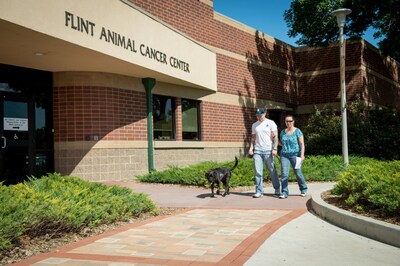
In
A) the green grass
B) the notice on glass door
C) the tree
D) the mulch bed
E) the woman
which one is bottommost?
the mulch bed

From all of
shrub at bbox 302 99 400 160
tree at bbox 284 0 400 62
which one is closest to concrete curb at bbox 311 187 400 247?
shrub at bbox 302 99 400 160

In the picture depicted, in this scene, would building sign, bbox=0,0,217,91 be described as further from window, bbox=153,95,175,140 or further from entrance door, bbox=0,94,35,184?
entrance door, bbox=0,94,35,184

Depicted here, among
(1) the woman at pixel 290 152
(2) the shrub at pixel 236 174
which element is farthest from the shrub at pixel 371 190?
(2) the shrub at pixel 236 174

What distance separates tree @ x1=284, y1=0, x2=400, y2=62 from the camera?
715 inches

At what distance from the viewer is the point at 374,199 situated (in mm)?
5617

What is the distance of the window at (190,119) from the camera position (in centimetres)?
1565

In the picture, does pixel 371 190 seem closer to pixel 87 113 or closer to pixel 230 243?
pixel 230 243

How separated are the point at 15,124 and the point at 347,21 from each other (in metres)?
15.1

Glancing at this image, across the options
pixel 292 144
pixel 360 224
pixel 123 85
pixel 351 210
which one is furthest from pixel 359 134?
pixel 360 224

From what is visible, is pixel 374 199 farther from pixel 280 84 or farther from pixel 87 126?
pixel 280 84

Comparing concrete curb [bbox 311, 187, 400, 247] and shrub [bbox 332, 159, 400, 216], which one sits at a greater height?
shrub [bbox 332, 159, 400, 216]

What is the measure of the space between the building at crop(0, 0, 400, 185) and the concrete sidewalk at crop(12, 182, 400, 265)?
15.0 feet

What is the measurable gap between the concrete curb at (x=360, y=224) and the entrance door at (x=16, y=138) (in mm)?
7797

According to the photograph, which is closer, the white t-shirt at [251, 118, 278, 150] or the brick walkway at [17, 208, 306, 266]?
the brick walkway at [17, 208, 306, 266]
